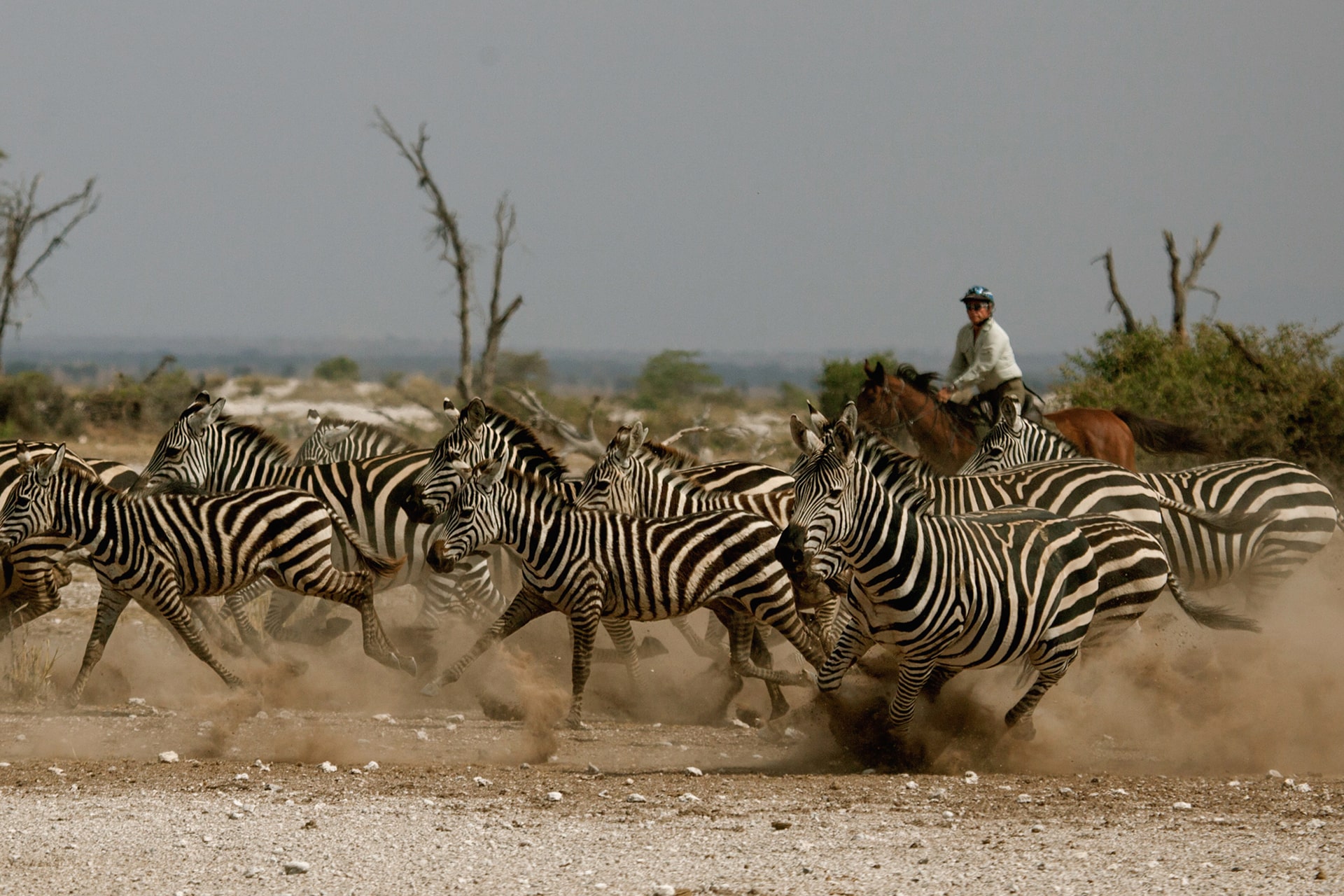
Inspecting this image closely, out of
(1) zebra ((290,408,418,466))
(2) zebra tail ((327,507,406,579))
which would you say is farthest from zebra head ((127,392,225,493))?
(2) zebra tail ((327,507,406,579))

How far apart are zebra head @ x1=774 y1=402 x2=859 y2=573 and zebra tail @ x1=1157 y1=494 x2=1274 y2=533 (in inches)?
131

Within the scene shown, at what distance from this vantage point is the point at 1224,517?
9.73 m

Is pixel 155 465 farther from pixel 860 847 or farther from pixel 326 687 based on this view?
pixel 860 847

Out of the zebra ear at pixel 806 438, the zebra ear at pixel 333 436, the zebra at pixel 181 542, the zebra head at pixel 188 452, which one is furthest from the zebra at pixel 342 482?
the zebra ear at pixel 806 438

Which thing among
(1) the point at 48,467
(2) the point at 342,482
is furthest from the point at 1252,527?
(1) the point at 48,467

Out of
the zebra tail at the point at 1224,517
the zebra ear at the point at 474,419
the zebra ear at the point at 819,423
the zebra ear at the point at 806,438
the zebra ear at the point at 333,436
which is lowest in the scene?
the zebra ear at the point at 333,436

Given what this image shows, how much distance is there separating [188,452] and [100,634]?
5.82ft

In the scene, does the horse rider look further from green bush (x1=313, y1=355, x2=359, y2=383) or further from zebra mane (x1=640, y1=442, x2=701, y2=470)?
green bush (x1=313, y1=355, x2=359, y2=383)

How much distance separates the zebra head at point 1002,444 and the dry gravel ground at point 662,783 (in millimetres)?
1542

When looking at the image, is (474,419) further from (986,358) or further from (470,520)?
(986,358)

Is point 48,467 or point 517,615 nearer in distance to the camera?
point 517,615

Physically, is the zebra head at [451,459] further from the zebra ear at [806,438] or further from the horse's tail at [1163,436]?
the horse's tail at [1163,436]

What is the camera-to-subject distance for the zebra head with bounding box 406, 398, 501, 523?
981 cm

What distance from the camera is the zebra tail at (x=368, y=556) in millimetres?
9500
